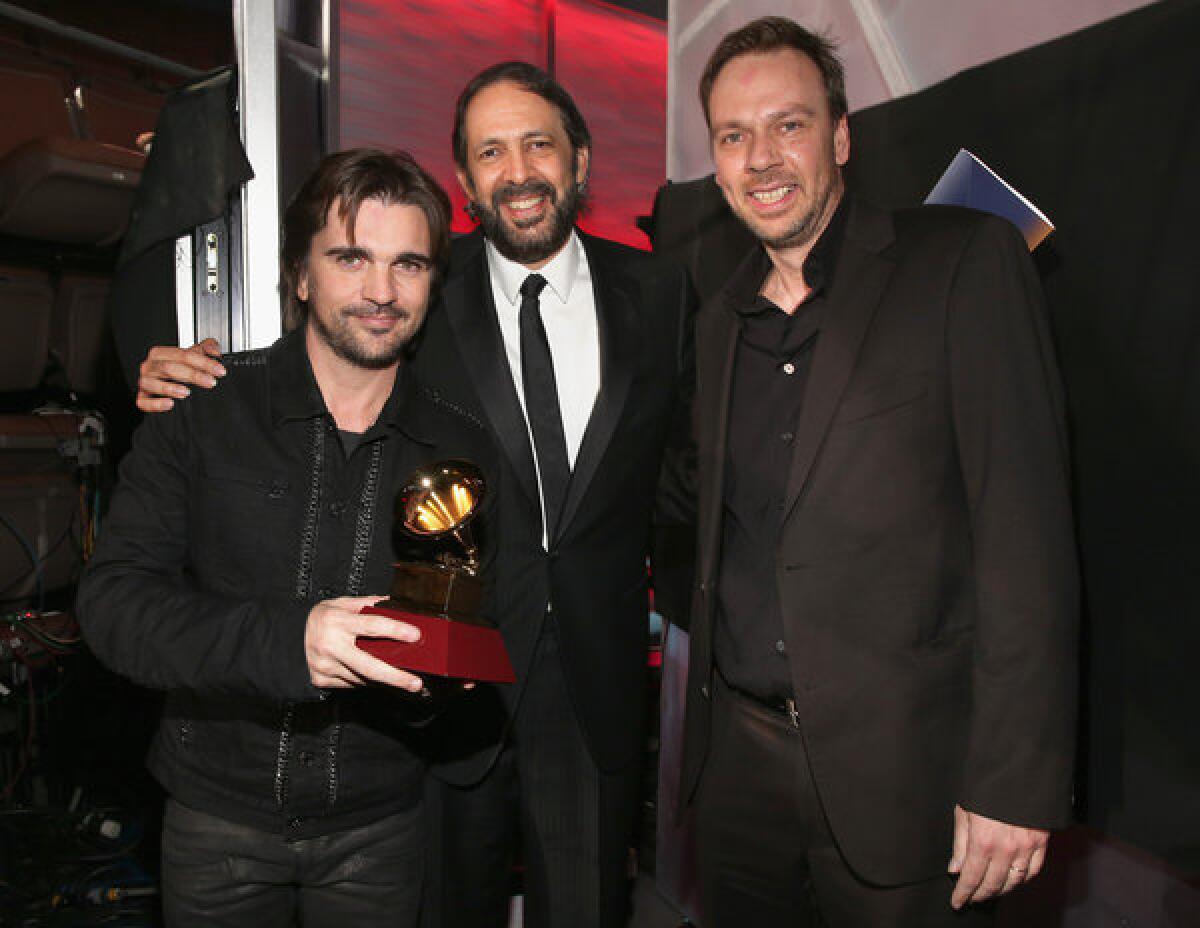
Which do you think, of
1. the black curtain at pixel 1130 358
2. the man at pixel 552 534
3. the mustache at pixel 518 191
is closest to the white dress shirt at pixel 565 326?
the man at pixel 552 534

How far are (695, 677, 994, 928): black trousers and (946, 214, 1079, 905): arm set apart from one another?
121mm

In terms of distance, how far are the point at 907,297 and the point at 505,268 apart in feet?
3.53

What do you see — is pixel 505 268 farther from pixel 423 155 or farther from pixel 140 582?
Answer: pixel 423 155

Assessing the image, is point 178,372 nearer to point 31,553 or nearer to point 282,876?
point 282,876

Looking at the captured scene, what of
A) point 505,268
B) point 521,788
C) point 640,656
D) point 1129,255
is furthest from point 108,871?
point 1129,255

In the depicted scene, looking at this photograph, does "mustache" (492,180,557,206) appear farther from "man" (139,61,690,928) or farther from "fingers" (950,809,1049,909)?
"fingers" (950,809,1049,909)

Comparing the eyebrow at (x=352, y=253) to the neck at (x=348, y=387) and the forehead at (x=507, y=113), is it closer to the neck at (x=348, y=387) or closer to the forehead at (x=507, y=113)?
the neck at (x=348, y=387)

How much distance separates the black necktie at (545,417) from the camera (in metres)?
2.10

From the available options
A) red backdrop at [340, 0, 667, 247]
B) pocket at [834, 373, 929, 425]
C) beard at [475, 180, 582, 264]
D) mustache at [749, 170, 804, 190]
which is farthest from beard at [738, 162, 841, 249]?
red backdrop at [340, 0, 667, 247]

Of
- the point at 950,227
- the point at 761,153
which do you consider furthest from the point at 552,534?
the point at 950,227

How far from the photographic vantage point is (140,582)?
1.52 metres

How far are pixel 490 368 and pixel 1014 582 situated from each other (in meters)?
1.25

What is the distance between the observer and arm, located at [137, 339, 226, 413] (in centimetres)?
168

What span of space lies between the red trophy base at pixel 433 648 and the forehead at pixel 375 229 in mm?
836
